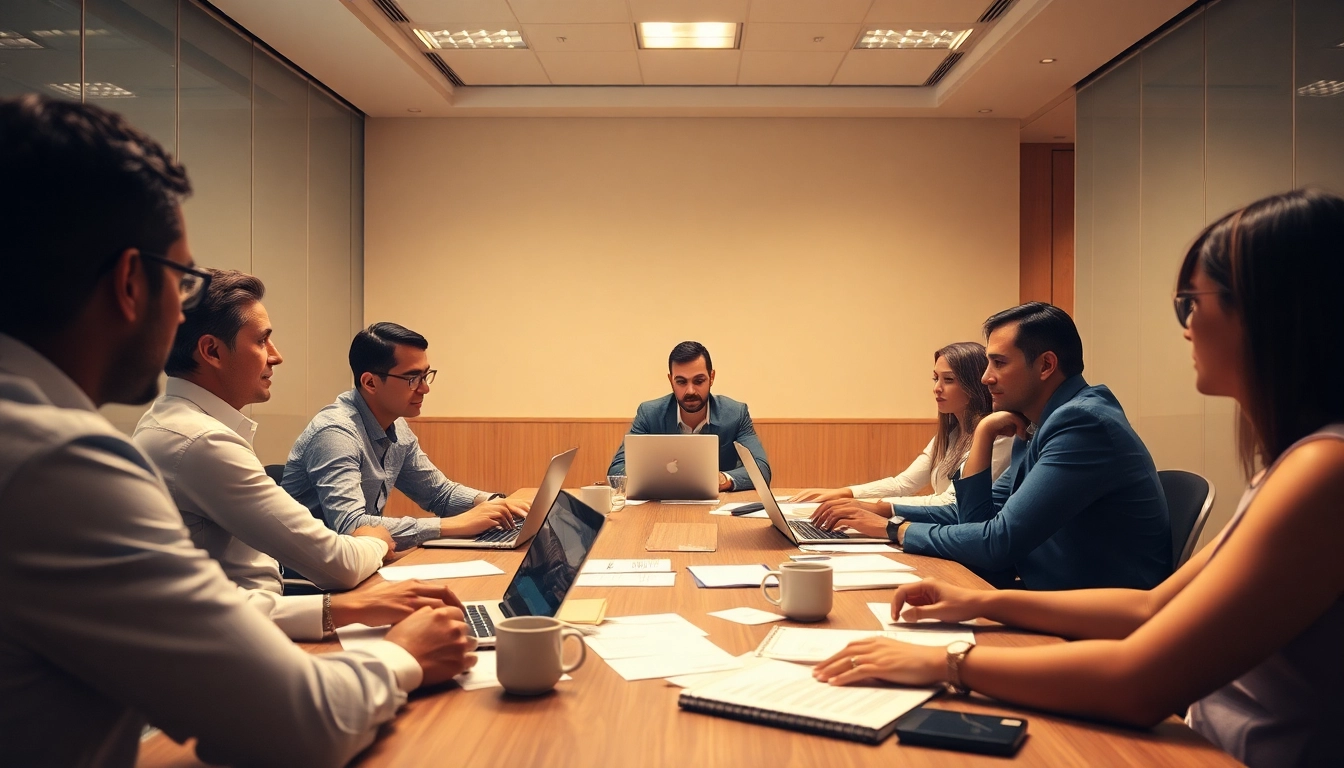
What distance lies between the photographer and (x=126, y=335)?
0.95m

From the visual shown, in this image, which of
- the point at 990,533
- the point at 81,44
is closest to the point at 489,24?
the point at 81,44

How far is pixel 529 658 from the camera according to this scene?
129cm

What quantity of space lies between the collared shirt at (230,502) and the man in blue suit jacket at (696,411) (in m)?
2.51

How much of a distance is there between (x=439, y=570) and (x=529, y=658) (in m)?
1.00

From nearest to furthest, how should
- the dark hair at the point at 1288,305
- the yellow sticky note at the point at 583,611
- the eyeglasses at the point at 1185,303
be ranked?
the dark hair at the point at 1288,305, the eyeglasses at the point at 1185,303, the yellow sticky note at the point at 583,611

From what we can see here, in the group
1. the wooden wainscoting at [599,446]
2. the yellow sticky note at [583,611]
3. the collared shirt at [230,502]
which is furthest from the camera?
the wooden wainscoting at [599,446]

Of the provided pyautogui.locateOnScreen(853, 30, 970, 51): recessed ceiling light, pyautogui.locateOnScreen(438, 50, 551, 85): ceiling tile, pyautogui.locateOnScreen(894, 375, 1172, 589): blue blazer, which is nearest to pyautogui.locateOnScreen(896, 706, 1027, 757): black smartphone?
pyautogui.locateOnScreen(894, 375, 1172, 589): blue blazer

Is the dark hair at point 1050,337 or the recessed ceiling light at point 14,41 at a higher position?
the recessed ceiling light at point 14,41

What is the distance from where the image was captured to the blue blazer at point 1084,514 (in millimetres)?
2240

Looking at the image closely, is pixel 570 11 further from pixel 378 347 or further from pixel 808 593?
pixel 808 593

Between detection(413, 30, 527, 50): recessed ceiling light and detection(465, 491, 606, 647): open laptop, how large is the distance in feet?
14.4

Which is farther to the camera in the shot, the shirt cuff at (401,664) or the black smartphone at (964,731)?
the shirt cuff at (401,664)

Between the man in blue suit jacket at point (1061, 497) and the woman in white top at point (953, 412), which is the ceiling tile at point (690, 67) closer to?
the woman in white top at point (953, 412)

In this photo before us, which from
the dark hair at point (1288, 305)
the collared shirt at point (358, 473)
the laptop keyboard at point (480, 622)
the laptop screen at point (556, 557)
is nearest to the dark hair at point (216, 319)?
the collared shirt at point (358, 473)
